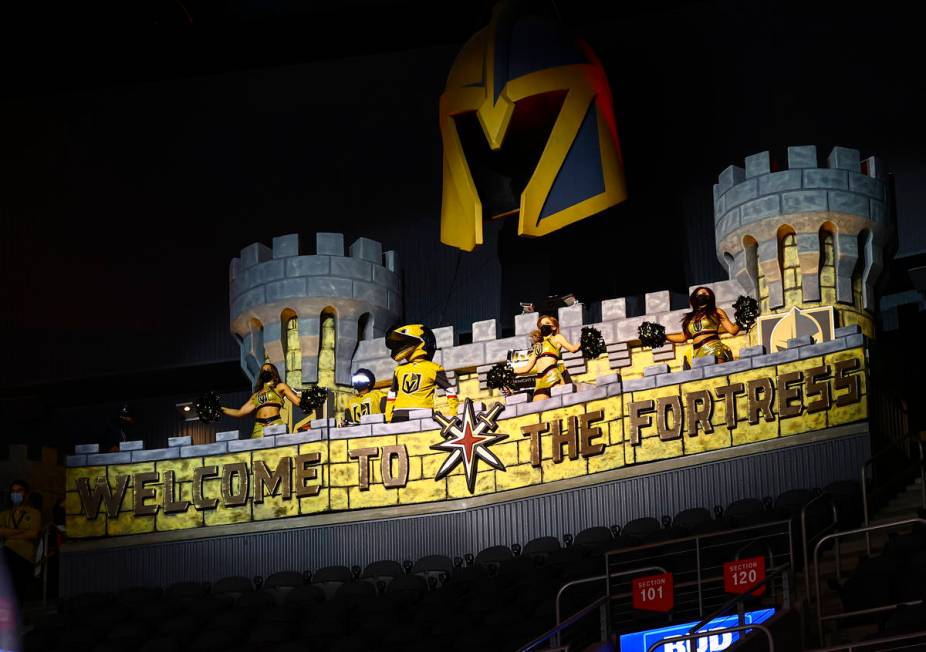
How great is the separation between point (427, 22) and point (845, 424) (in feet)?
42.8

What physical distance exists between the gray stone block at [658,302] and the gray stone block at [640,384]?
2.63 meters

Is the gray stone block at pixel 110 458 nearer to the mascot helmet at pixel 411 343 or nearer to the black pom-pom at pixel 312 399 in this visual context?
the black pom-pom at pixel 312 399

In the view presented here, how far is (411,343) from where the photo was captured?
2242cm

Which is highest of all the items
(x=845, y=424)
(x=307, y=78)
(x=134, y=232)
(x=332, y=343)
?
(x=307, y=78)

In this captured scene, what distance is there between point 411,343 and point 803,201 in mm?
5715

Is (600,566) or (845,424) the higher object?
(845,424)

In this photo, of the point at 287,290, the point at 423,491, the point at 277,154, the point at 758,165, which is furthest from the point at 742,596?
the point at 277,154

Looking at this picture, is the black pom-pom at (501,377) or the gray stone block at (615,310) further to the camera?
the gray stone block at (615,310)

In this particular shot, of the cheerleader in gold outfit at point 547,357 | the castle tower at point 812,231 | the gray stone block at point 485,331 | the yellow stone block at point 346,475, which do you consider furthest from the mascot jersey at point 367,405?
the castle tower at point 812,231

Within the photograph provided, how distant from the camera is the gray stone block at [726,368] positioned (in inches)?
780

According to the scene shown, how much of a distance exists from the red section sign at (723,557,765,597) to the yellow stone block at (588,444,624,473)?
6.30m

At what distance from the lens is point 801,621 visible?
13.3 meters

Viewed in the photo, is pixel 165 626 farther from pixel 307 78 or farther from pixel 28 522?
pixel 307 78

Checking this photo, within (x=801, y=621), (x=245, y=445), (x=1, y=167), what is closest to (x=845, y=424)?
(x=801, y=621)
